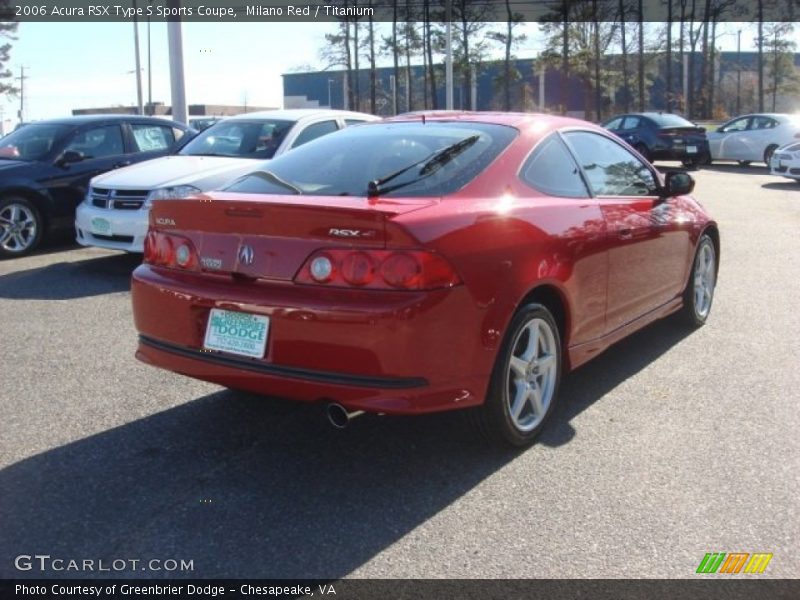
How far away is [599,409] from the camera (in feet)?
14.6

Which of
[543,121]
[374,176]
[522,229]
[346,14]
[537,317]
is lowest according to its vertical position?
[537,317]

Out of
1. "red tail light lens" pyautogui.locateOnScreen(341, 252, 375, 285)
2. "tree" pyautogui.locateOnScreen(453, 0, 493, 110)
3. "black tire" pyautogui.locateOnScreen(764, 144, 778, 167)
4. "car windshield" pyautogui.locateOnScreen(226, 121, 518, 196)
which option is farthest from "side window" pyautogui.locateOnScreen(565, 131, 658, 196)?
"tree" pyautogui.locateOnScreen(453, 0, 493, 110)

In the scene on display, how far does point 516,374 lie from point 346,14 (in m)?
43.4

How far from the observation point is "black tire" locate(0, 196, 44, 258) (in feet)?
30.5

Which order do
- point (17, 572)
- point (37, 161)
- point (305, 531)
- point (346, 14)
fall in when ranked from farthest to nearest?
point (346, 14)
point (37, 161)
point (305, 531)
point (17, 572)

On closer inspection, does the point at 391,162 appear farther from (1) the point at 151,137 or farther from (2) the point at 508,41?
(2) the point at 508,41

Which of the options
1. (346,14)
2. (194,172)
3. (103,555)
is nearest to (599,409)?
(103,555)

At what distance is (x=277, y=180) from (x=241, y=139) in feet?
17.0

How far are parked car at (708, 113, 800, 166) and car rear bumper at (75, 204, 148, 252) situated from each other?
59.1 ft

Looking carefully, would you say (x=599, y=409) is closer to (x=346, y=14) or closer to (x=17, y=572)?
(x=17, y=572)

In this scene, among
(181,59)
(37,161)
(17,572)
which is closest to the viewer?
(17,572)

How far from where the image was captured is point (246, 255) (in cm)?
355

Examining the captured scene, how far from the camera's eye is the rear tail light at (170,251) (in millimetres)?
3768

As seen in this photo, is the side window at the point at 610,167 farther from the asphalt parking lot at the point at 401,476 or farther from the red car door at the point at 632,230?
the asphalt parking lot at the point at 401,476
